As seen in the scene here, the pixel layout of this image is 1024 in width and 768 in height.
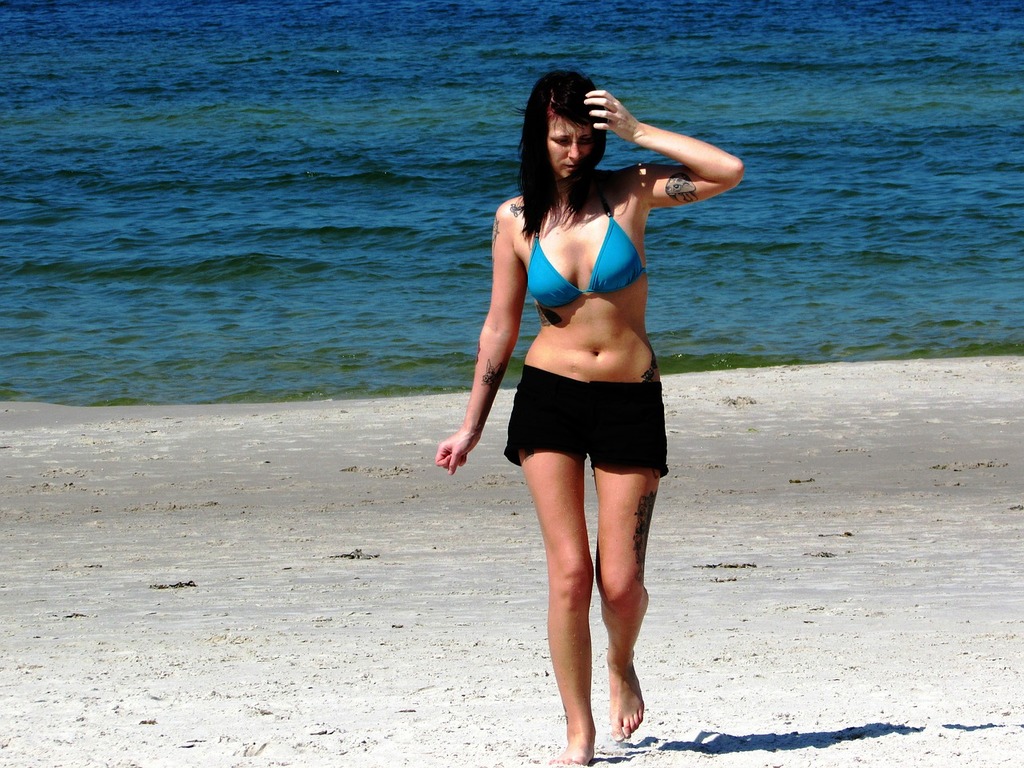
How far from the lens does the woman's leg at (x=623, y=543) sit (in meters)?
3.35

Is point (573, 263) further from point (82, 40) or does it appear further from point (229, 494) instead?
point (82, 40)

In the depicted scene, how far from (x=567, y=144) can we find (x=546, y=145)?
0.19ft

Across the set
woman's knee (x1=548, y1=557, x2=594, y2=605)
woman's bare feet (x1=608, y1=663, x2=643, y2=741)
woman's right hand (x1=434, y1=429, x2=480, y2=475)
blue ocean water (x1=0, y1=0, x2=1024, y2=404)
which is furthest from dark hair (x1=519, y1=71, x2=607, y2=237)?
blue ocean water (x1=0, y1=0, x2=1024, y2=404)

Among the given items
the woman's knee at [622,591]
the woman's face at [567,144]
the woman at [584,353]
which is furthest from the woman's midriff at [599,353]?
the woman's knee at [622,591]

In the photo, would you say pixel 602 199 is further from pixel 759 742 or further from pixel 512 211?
pixel 759 742

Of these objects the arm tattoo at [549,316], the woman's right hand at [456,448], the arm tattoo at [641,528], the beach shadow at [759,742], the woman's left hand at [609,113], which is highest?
the woman's left hand at [609,113]

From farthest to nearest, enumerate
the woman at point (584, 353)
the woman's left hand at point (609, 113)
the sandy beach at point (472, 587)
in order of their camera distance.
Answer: the sandy beach at point (472, 587), the woman at point (584, 353), the woman's left hand at point (609, 113)

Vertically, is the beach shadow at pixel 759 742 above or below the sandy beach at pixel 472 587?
above

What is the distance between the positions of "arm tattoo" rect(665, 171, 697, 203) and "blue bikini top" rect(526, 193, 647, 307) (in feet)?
0.54

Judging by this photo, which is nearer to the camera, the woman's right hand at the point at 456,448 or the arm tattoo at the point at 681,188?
the arm tattoo at the point at 681,188

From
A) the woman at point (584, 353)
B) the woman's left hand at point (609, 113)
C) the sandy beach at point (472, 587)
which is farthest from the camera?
the sandy beach at point (472, 587)

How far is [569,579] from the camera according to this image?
132 inches

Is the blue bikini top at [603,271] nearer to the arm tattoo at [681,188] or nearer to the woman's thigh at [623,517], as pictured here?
the arm tattoo at [681,188]

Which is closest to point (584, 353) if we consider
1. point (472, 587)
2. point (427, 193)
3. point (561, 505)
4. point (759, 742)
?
point (561, 505)
